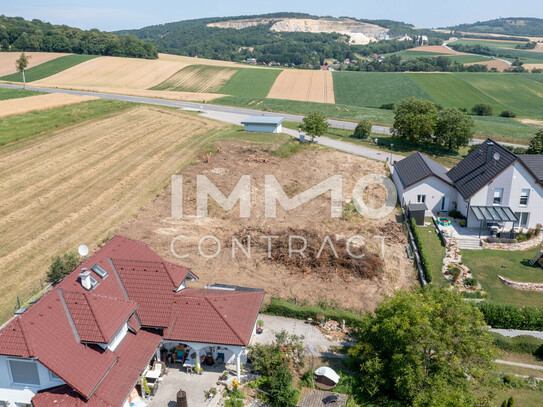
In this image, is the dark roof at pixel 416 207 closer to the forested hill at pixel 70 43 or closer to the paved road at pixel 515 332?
the paved road at pixel 515 332

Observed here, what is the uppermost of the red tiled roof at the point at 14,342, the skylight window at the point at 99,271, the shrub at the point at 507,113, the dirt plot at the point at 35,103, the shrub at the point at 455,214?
the shrub at the point at 507,113

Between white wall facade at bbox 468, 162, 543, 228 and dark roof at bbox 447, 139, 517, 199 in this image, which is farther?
dark roof at bbox 447, 139, 517, 199

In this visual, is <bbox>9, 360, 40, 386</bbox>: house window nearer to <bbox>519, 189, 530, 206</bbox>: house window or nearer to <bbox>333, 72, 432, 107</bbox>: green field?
<bbox>519, 189, 530, 206</bbox>: house window

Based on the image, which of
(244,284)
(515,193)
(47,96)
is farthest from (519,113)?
(47,96)

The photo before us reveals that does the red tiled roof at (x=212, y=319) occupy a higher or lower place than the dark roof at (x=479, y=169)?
lower

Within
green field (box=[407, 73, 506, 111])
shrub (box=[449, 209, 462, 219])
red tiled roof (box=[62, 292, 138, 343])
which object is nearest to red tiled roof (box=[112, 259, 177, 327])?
red tiled roof (box=[62, 292, 138, 343])

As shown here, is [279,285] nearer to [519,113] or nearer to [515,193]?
[515,193]

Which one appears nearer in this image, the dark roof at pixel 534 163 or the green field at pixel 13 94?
the dark roof at pixel 534 163

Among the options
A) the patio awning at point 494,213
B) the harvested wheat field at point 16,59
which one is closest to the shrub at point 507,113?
the patio awning at point 494,213
